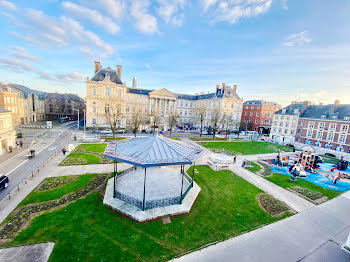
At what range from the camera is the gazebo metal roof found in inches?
492

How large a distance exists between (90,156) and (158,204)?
59.1 feet

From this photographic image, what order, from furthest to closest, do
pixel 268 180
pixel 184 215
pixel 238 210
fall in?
pixel 268 180 < pixel 238 210 < pixel 184 215

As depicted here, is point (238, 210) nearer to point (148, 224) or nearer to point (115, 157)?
point (148, 224)

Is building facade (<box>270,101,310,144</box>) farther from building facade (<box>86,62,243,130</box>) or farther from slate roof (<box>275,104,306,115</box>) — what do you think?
building facade (<box>86,62,243,130</box>)

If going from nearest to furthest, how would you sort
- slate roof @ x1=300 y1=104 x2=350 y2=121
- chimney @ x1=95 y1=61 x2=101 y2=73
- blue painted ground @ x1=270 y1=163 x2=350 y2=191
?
blue painted ground @ x1=270 y1=163 x2=350 y2=191 < slate roof @ x1=300 y1=104 x2=350 y2=121 < chimney @ x1=95 y1=61 x2=101 y2=73

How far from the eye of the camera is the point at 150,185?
17.0m

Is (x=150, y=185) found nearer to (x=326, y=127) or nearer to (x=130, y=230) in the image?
(x=130, y=230)

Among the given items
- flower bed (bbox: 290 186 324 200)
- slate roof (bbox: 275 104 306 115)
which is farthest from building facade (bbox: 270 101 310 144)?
flower bed (bbox: 290 186 324 200)

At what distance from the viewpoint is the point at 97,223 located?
37.2 feet

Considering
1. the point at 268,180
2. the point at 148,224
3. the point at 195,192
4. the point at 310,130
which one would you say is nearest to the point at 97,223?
the point at 148,224

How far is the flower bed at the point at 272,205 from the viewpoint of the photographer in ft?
46.8

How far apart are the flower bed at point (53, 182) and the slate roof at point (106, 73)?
4028 centimetres

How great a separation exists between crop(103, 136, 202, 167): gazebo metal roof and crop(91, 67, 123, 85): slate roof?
42.3 m

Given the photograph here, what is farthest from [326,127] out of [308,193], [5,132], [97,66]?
[97,66]
